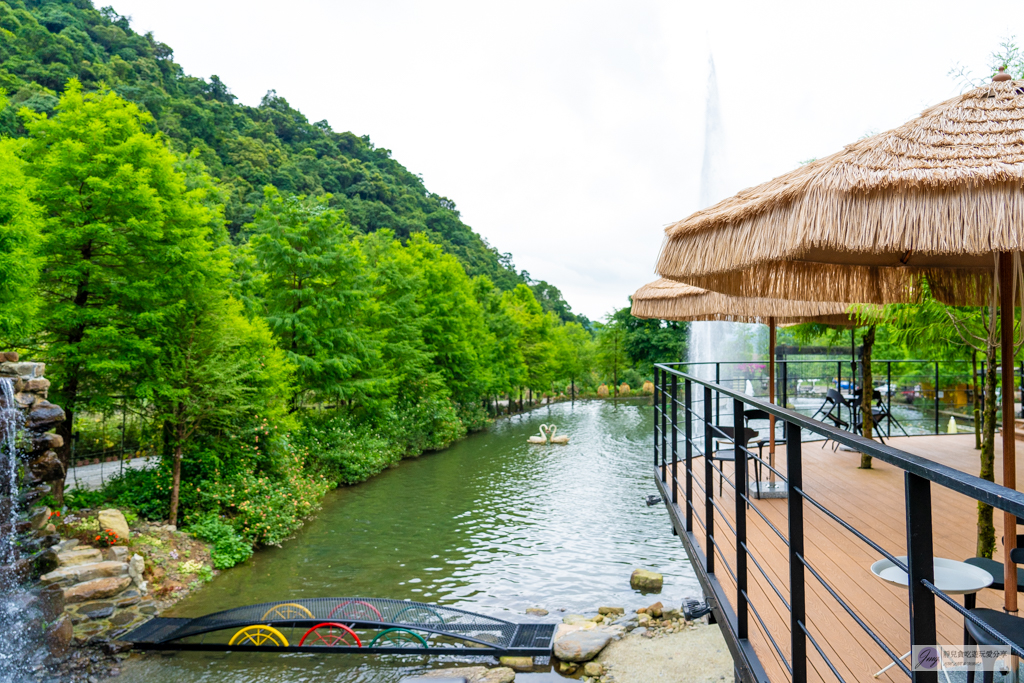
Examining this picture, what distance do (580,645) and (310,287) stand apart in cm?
1191

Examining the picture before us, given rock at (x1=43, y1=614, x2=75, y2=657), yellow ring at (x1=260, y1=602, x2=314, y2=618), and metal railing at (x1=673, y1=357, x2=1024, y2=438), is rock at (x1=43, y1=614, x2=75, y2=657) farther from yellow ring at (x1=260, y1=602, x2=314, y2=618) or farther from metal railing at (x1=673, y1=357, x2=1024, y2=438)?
metal railing at (x1=673, y1=357, x2=1024, y2=438)

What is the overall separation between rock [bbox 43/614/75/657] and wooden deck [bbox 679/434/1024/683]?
7.87m

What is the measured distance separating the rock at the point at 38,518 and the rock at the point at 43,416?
1.06m

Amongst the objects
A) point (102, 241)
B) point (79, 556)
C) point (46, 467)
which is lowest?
point (79, 556)

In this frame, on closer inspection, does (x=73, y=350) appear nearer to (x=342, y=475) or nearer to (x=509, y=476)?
(x=342, y=475)

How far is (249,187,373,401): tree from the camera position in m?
15.3

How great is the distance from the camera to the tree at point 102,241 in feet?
29.7

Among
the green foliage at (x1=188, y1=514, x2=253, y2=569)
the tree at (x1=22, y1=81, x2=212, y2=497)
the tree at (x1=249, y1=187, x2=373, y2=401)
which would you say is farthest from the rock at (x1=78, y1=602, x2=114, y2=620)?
the tree at (x1=249, y1=187, x2=373, y2=401)

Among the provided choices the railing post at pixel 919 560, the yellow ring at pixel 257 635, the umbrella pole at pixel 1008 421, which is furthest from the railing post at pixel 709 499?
the yellow ring at pixel 257 635

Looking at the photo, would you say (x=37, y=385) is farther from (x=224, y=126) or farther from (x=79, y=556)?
(x=224, y=126)

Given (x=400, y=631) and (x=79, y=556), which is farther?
(x=79, y=556)

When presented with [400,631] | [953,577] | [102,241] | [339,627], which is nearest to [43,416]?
[102,241]

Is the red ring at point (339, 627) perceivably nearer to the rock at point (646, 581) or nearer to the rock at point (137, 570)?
the rock at point (137, 570)

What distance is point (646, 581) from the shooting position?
9539mm
